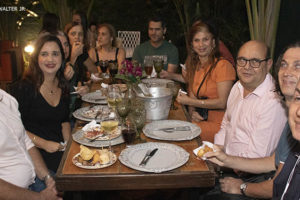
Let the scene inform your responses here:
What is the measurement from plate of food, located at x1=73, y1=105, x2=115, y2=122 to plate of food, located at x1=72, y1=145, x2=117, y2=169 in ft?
1.81

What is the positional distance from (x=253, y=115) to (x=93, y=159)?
1004 millimetres

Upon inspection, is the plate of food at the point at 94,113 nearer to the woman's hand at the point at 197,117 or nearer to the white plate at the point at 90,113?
the white plate at the point at 90,113

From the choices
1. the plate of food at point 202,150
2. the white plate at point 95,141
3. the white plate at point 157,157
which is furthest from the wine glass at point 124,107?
the plate of food at point 202,150

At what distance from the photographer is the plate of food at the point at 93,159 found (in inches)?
59.1

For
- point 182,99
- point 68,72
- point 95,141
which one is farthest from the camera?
point 68,72

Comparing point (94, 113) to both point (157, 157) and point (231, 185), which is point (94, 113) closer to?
point (157, 157)

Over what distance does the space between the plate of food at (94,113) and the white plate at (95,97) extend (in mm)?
148

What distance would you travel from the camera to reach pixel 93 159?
1528 mm

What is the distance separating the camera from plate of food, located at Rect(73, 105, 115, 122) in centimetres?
211

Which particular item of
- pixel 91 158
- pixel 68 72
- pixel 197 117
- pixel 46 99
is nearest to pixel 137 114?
pixel 91 158

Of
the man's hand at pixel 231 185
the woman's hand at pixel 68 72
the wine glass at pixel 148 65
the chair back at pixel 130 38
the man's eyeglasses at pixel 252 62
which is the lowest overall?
the man's hand at pixel 231 185

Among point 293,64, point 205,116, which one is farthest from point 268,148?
point 205,116

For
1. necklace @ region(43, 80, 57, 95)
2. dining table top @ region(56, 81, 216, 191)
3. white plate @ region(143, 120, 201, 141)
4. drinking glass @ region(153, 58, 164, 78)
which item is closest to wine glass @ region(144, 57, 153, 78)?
drinking glass @ region(153, 58, 164, 78)

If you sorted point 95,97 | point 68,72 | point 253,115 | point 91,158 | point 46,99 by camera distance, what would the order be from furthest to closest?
point 68,72 < point 95,97 < point 46,99 < point 253,115 < point 91,158
